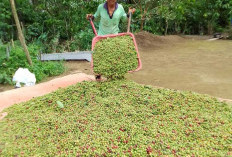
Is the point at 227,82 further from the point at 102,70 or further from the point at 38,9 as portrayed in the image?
the point at 38,9

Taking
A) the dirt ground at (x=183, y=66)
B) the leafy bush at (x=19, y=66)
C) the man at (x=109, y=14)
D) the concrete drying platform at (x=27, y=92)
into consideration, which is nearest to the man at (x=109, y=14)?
the man at (x=109, y=14)

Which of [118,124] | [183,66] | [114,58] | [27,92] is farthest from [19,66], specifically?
[183,66]

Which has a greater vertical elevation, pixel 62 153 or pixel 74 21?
pixel 74 21

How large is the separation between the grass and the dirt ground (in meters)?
1.17

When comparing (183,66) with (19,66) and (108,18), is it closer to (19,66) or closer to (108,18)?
(108,18)

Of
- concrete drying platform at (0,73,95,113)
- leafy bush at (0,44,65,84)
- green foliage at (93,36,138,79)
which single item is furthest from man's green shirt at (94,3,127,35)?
leafy bush at (0,44,65,84)

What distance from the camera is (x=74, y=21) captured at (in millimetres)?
6566

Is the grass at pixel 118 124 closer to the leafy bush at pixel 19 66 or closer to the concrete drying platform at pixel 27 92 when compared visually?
the concrete drying platform at pixel 27 92

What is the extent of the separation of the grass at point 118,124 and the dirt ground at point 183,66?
1175 mm

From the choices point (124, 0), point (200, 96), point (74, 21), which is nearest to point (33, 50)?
point (74, 21)

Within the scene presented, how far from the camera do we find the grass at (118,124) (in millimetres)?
1863

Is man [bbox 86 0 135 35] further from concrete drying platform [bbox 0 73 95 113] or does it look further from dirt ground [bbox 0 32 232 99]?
dirt ground [bbox 0 32 232 99]

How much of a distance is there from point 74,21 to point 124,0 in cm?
243

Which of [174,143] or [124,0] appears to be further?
[124,0]
